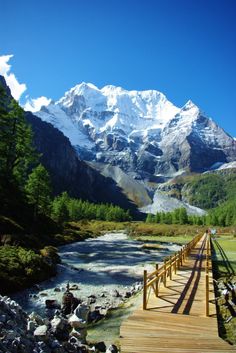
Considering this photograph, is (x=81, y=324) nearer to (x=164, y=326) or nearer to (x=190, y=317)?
(x=164, y=326)

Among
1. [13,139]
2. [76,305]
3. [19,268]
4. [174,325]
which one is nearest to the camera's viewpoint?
[174,325]

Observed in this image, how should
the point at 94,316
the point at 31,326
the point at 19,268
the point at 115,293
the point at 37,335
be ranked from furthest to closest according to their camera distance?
the point at 19,268 < the point at 115,293 < the point at 94,316 < the point at 31,326 < the point at 37,335

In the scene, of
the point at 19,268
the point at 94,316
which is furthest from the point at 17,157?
the point at 94,316

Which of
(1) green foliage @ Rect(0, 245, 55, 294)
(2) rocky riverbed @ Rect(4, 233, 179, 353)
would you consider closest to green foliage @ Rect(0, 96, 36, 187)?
(2) rocky riverbed @ Rect(4, 233, 179, 353)

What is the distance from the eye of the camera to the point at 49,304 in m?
21.3

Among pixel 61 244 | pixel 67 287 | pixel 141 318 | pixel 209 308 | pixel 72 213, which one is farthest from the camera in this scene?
pixel 72 213

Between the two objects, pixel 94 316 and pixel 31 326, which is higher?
pixel 31 326

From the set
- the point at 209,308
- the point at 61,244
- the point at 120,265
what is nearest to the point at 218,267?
the point at 120,265

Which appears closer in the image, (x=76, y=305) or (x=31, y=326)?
(x=31, y=326)

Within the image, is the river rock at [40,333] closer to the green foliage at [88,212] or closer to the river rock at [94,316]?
the river rock at [94,316]

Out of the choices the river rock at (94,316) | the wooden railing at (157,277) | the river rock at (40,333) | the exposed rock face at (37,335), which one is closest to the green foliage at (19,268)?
the river rock at (94,316)

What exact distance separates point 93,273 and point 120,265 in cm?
620

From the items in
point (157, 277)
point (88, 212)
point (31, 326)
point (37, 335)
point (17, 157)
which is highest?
point (17, 157)

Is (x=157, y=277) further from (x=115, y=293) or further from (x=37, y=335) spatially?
(x=37, y=335)
